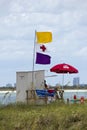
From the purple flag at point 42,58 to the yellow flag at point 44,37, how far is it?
64cm

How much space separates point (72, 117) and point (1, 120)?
7.29ft

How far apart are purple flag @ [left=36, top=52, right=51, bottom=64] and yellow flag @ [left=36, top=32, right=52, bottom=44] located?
637 mm

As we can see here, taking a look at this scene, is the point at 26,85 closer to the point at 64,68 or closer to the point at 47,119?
the point at 64,68

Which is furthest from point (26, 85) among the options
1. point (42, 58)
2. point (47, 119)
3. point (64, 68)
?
point (47, 119)

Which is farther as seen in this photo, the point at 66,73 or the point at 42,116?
the point at 66,73

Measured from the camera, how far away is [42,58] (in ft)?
73.9

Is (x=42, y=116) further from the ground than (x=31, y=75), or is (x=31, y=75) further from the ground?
(x=31, y=75)

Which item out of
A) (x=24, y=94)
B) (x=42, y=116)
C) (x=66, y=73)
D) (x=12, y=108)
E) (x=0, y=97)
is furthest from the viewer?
(x=66, y=73)

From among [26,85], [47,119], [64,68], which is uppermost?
[64,68]

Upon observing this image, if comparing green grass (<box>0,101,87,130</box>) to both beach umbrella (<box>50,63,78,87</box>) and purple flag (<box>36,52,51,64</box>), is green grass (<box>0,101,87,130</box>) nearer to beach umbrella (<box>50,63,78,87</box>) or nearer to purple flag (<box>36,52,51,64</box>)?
purple flag (<box>36,52,51,64</box>)

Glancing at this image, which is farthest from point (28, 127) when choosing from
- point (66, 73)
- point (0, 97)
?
point (66, 73)

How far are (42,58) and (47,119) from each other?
9067mm

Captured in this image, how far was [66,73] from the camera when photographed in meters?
24.0

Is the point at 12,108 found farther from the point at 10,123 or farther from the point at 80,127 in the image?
the point at 80,127
